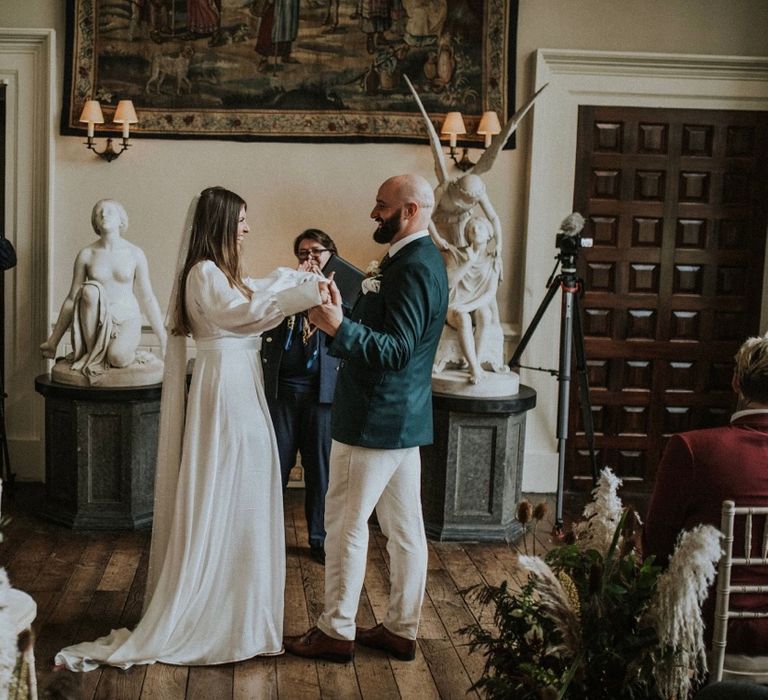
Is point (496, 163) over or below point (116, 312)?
over

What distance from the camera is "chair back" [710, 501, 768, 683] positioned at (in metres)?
2.07

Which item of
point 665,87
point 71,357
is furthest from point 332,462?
point 665,87

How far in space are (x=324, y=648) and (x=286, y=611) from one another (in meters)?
0.55

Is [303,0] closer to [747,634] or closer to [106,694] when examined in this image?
[106,694]

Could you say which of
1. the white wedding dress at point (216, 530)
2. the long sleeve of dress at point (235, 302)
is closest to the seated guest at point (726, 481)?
the long sleeve of dress at point (235, 302)

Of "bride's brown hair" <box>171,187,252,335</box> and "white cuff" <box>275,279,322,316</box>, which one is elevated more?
"bride's brown hair" <box>171,187,252,335</box>

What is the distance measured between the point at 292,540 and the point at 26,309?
87.9 inches

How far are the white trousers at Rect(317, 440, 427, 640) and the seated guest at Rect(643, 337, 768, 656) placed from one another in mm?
1127

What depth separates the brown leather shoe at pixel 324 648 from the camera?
11.1 feet

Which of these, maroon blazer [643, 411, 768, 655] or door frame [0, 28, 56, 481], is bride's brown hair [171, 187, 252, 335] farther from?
door frame [0, 28, 56, 481]

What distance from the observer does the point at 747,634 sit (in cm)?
224

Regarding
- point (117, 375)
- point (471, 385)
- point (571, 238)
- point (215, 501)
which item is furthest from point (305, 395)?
point (571, 238)

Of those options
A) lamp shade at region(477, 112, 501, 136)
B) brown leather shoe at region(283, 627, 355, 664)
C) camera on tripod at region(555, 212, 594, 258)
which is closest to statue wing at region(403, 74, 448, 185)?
lamp shade at region(477, 112, 501, 136)

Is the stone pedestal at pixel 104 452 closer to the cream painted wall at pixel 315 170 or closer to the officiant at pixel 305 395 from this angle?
the officiant at pixel 305 395
